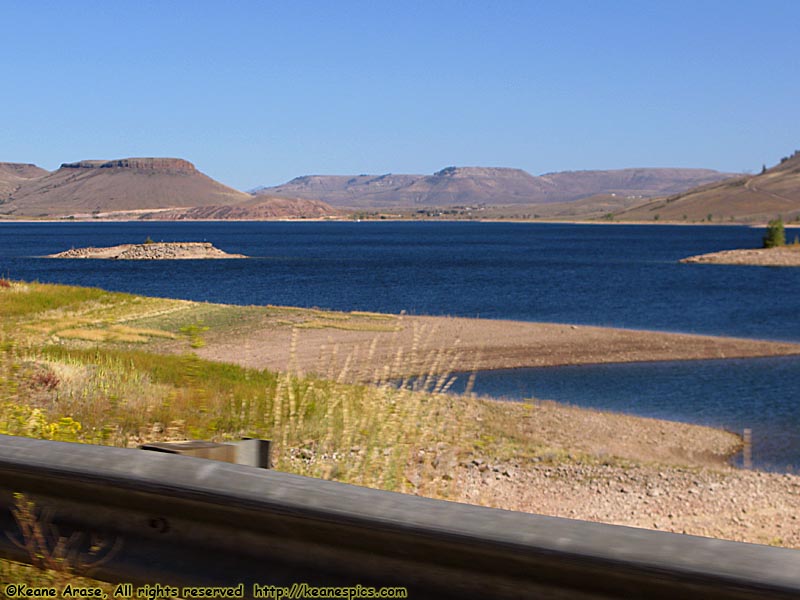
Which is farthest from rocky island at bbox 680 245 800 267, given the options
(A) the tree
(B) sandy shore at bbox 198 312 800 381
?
(B) sandy shore at bbox 198 312 800 381

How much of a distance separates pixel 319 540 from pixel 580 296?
2152 inches

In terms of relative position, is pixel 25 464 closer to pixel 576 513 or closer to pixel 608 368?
pixel 576 513

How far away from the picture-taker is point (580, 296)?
55.9m

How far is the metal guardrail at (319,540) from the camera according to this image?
2.07 m

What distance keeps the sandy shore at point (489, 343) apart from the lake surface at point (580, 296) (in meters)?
1.71

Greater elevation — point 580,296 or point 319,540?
point 319,540

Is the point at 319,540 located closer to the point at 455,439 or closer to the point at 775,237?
the point at 455,439

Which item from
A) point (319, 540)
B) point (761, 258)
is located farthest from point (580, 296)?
point (319, 540)

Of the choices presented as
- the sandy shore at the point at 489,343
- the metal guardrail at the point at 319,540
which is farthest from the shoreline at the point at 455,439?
the metal guardrail at the point at 319,540

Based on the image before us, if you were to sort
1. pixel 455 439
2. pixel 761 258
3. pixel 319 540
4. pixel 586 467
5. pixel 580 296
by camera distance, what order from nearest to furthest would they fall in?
pixel 319 540
pixel 455 439
pixel 586 467
pixel 580 296
pixel 761 258

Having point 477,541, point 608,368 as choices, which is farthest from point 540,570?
point 608,368

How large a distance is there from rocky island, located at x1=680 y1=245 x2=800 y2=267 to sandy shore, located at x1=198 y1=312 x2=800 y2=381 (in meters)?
57.2

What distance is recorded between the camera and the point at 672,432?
18.4 meters

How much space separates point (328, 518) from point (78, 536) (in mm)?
939
